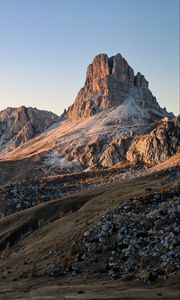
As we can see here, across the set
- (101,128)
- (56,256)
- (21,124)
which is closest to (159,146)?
(101,128)

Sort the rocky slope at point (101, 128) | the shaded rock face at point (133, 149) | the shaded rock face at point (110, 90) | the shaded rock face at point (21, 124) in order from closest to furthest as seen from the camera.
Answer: the shaded rock face at point (133, 149), the rocky slope at point (101, 128), the shaded rock face at point (110, 90), the shaded rock face at point (21, 124)

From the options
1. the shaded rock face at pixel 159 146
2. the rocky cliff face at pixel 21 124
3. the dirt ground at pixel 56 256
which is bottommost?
the dirt ground at pixel 56 256

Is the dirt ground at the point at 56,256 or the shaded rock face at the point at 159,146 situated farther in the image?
the shaded rock face at the point at 159,146

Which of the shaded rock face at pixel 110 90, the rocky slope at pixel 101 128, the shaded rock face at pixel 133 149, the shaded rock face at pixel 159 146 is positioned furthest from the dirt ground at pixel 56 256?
the shaded rock face at pixel 110 90

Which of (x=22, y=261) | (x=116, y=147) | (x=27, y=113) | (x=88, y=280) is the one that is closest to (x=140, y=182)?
(x=22, y=261)

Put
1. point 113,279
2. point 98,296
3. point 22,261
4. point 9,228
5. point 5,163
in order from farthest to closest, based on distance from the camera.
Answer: point 5,163, point 9,228, point 22,261, point 113,279, point 98,296

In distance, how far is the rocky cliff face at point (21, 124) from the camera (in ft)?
561

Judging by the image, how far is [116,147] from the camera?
109 metres

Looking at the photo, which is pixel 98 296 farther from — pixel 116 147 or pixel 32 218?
→ pixel 116 147

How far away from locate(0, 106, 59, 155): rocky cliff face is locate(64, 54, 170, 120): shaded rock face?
36.7 feet

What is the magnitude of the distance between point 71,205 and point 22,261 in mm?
17393

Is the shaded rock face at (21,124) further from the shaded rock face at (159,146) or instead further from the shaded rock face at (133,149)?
the shaded rock face at (159,146)

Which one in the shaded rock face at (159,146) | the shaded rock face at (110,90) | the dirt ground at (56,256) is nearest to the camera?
the dirt ground at (56,256)

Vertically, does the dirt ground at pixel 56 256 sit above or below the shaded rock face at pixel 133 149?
below
